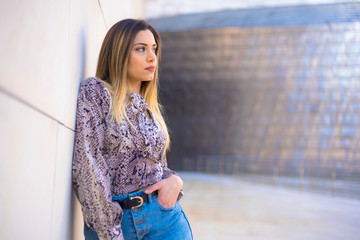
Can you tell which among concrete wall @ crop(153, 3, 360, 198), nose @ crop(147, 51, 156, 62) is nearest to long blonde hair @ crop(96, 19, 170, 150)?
nose @ crop(147, 51, 156, 62)

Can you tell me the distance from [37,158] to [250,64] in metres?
15.9

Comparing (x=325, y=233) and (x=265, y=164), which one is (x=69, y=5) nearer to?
(x=325, y=233)

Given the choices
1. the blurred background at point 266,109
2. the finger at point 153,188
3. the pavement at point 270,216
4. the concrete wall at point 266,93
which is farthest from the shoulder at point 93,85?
the concrete wall at point 266,93

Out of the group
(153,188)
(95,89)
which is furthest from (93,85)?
(153,188)

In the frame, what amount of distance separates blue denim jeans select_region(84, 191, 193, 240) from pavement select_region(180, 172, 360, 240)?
3335 millimetres

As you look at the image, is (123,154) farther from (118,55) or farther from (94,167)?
(118,55)

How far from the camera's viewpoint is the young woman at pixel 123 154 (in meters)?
1.46

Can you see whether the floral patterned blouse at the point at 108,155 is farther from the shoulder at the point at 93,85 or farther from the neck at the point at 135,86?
the neck at the point at 135,86

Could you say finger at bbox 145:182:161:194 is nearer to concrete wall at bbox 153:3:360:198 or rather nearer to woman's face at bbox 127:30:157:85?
woman's face at bbox 127:30:157:85

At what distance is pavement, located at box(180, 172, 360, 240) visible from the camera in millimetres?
5086

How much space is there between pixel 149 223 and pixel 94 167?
34 centimetres

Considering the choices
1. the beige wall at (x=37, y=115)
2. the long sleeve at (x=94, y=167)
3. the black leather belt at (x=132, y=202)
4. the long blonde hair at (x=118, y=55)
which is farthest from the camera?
the long blonde hair at (x=118, y=55)

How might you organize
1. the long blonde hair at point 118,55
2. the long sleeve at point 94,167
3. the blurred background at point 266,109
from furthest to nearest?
the blurred background at point 266,109, the long blonde hair at point 118,55, the long sleeve at point 94,167

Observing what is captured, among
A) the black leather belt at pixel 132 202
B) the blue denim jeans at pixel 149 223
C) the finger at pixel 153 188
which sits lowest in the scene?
the blue denim jeans at pixel 149 223
